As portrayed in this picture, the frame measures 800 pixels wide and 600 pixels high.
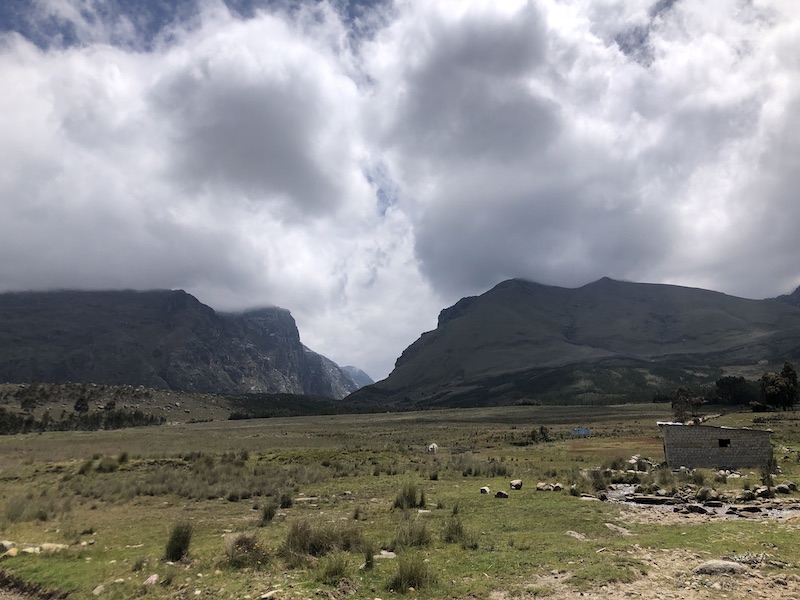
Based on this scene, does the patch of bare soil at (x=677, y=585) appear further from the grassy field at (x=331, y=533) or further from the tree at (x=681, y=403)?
the tree at (x=681, y=403)

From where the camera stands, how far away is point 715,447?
29.7 metres

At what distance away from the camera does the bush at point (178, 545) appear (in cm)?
1306

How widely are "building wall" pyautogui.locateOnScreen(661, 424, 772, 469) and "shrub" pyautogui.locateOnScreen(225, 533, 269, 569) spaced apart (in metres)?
26.6

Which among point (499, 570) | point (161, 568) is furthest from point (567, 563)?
point (161, 568)

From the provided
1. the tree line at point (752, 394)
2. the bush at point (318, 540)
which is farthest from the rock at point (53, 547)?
the tree line at point (752, 394)

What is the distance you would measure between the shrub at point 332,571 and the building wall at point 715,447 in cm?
2588

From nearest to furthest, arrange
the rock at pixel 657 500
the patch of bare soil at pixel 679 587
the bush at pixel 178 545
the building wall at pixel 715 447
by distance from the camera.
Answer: the patch of bare soil at pixel 679 587 → the bush at pixel 178 545 → the rock at pixel 657 500 → the building wall at pixel 715 447

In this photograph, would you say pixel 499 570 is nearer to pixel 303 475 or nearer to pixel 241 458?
pixel 303 475

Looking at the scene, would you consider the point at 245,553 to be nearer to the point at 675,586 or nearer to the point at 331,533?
the point at 331,533

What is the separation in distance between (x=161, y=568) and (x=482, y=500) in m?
13.8

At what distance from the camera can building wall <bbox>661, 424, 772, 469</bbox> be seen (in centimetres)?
2864

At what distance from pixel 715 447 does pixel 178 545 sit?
29.8 metres

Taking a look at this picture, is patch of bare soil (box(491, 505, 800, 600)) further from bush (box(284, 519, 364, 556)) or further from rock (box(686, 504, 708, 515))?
rock (box(686, 504, 708, 515))

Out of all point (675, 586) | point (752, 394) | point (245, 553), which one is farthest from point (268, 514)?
point (752, 394)
